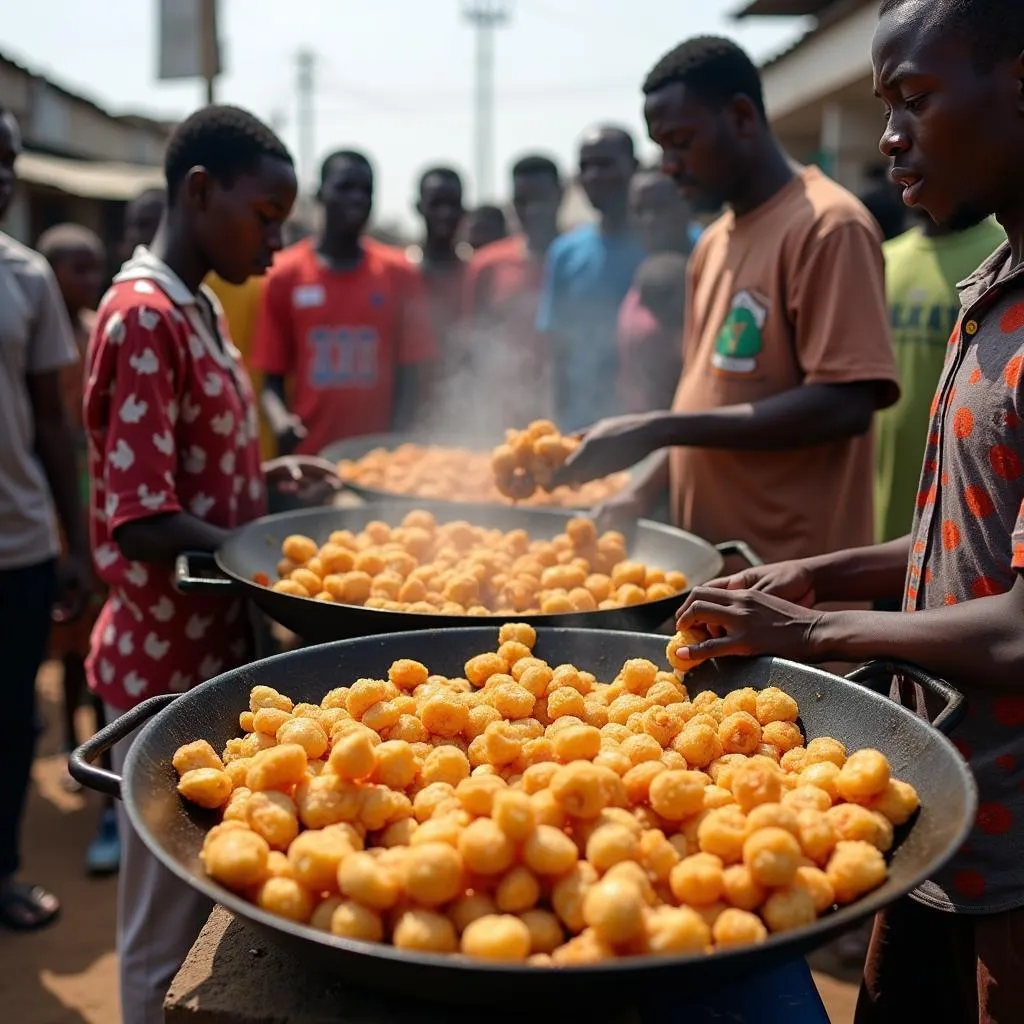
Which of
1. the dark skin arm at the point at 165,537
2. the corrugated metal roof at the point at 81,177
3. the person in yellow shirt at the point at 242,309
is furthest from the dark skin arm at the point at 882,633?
the corrugated metal roof at the point at 81,177

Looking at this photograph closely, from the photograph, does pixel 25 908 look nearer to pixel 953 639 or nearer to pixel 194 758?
pixel 194 758

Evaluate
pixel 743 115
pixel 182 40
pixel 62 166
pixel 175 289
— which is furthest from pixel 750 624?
pixel 62 166

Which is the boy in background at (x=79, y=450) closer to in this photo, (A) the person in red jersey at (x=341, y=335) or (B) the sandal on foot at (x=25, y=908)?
(B) the sandal on foot at (x=25, y=908)

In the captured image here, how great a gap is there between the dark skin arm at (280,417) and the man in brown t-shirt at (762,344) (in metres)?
1.95

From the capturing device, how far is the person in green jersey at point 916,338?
409 cm

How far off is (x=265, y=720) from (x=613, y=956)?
743 millimetres

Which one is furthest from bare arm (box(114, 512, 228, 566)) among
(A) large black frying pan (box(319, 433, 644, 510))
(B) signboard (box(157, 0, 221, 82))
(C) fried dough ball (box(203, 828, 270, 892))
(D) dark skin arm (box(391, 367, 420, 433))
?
(B) signboard (box(157, 0, 221, 82))

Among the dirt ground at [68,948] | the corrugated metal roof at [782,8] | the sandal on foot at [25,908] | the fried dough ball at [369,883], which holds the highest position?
the corrugated metal roof at [782,8]

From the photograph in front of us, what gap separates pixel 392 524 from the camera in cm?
348

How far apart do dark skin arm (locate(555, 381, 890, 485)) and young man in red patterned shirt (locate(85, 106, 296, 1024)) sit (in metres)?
1.01

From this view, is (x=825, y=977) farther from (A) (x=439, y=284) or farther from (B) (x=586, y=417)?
(A) (x=439, y=284)

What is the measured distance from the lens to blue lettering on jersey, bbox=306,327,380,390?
5340 millimetres

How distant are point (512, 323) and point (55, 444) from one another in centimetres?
352

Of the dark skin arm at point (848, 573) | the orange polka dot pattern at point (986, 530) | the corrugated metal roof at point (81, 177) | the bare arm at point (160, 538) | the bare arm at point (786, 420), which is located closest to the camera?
the orange polka dot pattern at point (986, 530)
